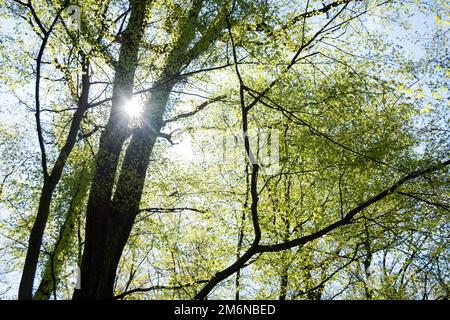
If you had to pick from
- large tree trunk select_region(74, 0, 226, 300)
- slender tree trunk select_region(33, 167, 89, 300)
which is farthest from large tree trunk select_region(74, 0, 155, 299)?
slender tree trunk select_region(33, 167, 89, 300)

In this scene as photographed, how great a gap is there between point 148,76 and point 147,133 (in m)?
1.66

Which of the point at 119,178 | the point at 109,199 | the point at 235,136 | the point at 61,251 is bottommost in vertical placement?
the point at 61,251

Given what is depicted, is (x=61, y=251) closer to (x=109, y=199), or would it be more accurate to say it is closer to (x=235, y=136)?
(x=109, y=199)

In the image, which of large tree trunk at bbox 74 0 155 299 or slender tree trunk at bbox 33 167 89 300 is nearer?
large tree trunk at bbox 74 0 155 299

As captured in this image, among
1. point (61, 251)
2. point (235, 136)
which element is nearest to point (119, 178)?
point (61, 251)

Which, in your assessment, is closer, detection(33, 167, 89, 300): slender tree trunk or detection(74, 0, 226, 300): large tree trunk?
detection(74, 0, 226, 300): large tree trunk

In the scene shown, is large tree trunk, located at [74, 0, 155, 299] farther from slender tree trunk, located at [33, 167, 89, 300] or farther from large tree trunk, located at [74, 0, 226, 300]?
slender tree trunk, located at [33, 167, 89, 300]

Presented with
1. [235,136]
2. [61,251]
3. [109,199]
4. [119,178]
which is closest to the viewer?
[109,199]

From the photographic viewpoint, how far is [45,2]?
8.55 m

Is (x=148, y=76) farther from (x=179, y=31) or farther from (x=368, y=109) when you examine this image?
(x=368, y=109)
